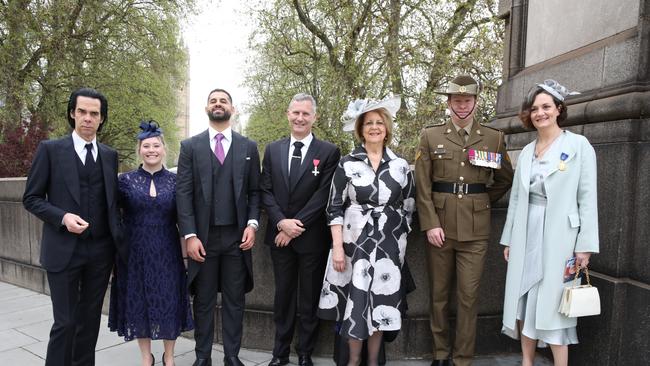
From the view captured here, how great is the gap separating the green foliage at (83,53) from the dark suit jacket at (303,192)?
1005 cm

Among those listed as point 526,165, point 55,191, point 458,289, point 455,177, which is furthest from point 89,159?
point 526,165

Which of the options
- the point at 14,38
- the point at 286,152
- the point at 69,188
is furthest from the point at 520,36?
the point at 14,38

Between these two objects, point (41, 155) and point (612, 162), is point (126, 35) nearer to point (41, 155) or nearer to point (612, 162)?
point (41, 155)

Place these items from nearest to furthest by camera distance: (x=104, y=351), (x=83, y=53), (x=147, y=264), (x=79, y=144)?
(x=79, y=144) → (x=147, y=264) → (x=104, y=351) → (x=83, y=53)

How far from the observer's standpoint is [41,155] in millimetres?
3092

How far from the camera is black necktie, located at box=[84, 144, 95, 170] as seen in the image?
321cm

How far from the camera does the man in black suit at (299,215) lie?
367cm

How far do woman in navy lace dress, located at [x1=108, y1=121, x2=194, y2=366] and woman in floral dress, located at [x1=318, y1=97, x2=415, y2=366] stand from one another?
1.23 m

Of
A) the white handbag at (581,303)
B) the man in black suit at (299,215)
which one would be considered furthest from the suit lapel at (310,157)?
the white handbag at (581,303)

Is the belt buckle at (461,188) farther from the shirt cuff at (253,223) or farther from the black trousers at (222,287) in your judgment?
the black trousers at (222,287)

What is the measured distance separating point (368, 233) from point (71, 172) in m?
2.13

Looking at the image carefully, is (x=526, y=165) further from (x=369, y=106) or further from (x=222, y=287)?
(x=222, y=287)

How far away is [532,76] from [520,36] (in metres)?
0.75

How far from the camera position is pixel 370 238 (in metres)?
3.36
